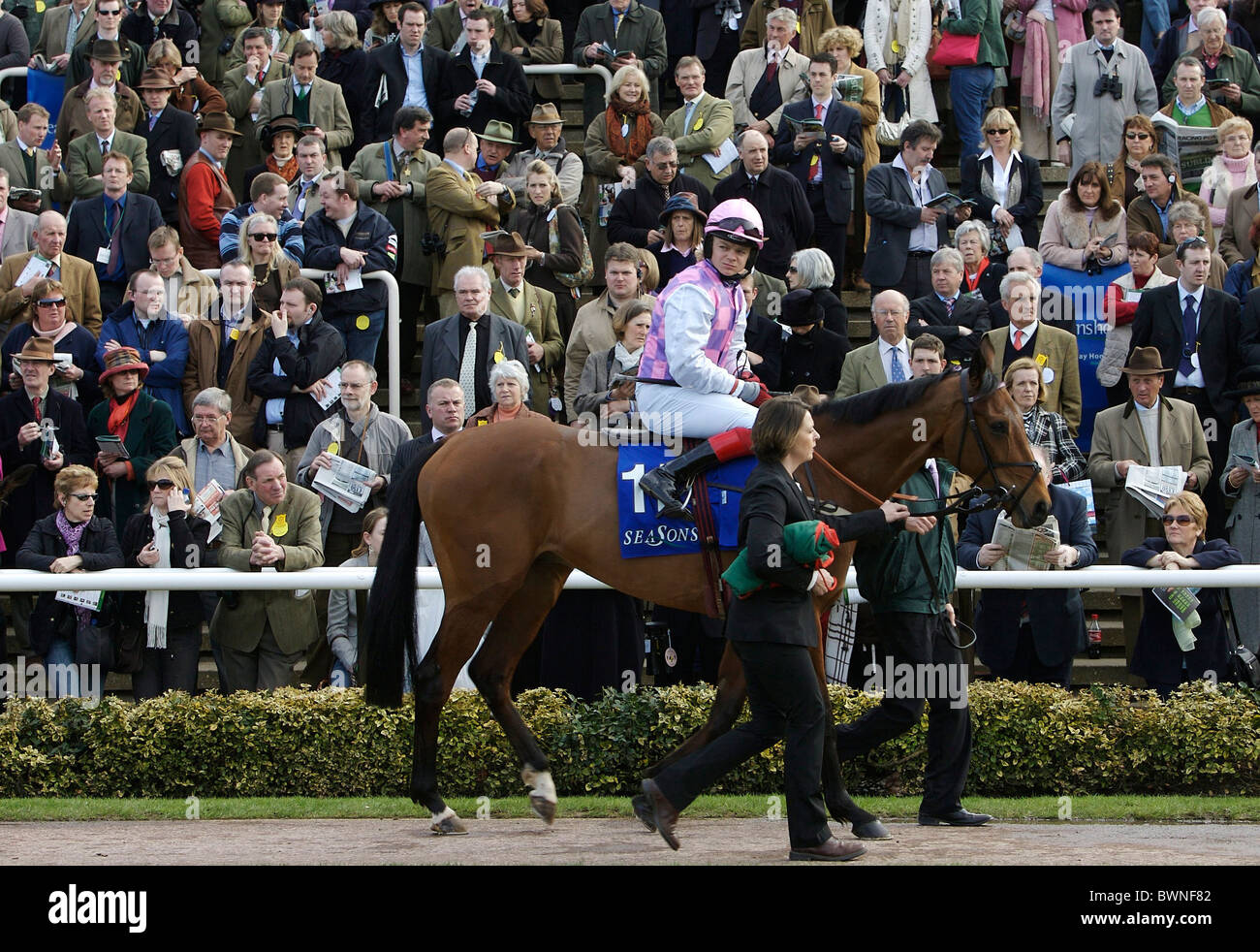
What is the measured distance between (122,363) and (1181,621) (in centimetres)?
664

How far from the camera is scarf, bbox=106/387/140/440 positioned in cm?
1069

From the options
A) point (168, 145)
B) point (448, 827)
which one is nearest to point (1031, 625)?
point (448, 827)

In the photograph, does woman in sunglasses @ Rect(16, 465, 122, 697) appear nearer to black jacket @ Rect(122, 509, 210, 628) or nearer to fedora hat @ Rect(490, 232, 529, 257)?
black jacket @ Rect(122, 509, 210, 628)

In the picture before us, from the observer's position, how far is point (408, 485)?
7902 mm

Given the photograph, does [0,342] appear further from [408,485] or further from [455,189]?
[408,485]

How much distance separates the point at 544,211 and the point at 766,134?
203cm

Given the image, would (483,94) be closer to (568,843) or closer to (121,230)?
(121,230)

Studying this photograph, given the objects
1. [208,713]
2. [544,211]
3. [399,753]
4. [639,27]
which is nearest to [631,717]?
[399,753]

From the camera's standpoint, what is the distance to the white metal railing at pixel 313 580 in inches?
329

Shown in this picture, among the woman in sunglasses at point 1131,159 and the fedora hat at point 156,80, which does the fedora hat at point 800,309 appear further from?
the fedora hat at point 156,80

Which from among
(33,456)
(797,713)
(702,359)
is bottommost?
(797,713)

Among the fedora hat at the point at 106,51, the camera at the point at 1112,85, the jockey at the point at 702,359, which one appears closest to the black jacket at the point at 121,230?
the fedora hat at the point at 106,51

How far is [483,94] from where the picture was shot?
45.8 ft

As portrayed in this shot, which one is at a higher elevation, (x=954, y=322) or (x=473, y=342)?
(x=954, y=322)
